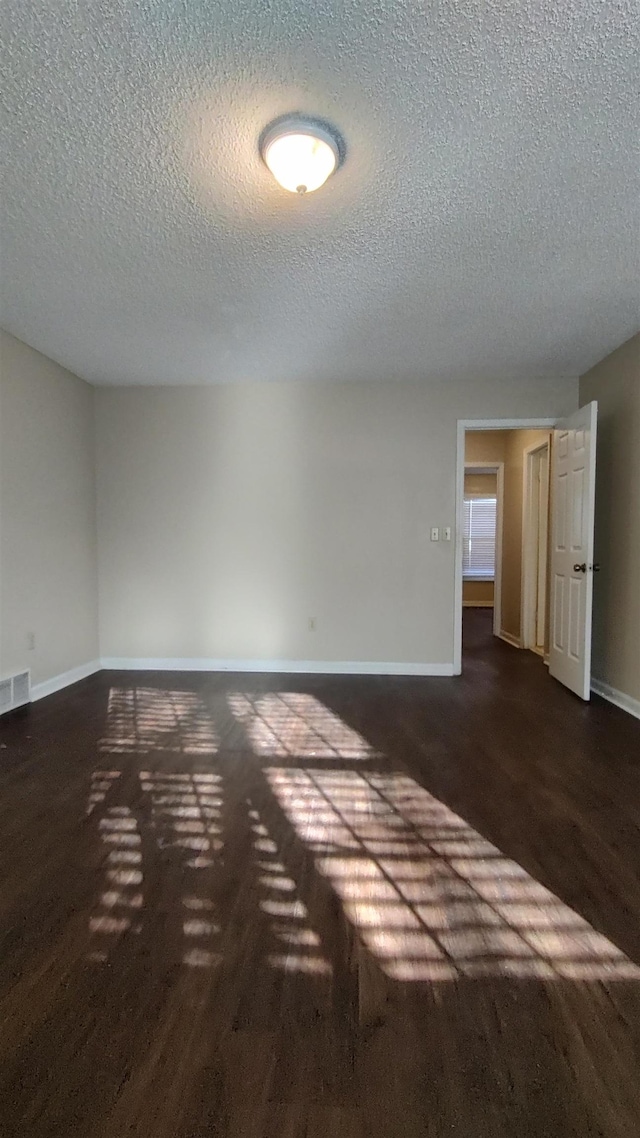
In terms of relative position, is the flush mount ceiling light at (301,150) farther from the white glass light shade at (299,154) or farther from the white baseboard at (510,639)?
the white baseboard at (510,639)

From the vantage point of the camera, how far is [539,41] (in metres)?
1.45

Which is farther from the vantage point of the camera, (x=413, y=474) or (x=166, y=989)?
(x=413, y=474)

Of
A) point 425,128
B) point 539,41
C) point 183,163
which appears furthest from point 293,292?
point 539,41

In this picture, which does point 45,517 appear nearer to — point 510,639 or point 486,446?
point 510,639

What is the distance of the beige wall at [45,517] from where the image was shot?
139 inches

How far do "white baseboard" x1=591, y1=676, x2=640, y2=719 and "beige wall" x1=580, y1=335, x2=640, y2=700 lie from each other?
0.11ft

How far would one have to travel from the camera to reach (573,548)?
3988 mm

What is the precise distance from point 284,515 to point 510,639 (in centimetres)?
324

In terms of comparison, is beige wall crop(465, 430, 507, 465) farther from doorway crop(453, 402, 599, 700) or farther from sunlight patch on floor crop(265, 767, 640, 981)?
sunlight patch on floor crop(265, 767, 640, 981)

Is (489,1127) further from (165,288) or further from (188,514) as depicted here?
(188,514)

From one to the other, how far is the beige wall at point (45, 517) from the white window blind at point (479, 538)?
623cm

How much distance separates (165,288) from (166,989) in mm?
3049

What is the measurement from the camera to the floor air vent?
348 centimetres

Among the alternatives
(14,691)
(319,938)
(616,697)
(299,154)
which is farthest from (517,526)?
(319,938)
